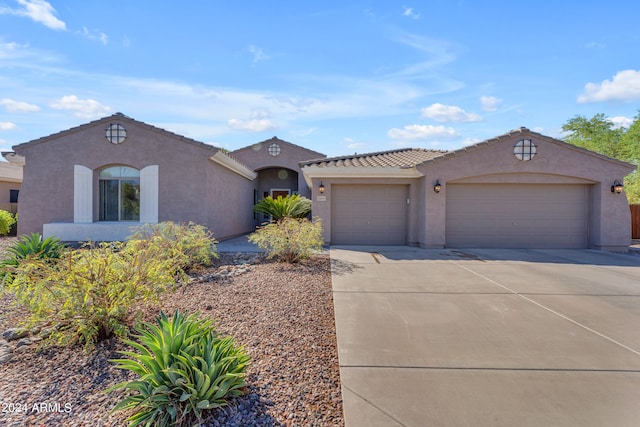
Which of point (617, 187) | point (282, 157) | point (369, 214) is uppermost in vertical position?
point (282, 157)

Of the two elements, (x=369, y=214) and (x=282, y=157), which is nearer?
(x=369, y=214)

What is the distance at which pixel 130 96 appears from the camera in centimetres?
1170

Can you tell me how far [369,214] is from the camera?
39.5ft

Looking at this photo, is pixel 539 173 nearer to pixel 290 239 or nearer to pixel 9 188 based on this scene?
pixel 290 239

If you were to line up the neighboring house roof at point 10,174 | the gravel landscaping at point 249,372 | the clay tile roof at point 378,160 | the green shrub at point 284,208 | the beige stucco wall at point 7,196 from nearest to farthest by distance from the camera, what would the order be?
the gravel landscaping at point 249,372 < the clay tile roof at point 378,160 < the green shrub at point 284,208 < the beige stucco wall at point 7,196 < the neighboring house roof at point 10,174

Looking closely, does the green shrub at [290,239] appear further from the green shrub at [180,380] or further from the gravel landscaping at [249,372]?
the green shrub at [180,380]

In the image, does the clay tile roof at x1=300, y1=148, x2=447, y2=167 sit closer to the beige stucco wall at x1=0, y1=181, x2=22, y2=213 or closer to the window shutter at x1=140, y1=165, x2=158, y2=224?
the window shutter at x1=140, y1=165, x2=158, y2=224

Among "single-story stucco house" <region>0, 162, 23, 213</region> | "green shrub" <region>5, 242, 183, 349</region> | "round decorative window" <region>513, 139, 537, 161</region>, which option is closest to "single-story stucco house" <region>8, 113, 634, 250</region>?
"round decorative window" <region>513, 139, 537, 161</region>

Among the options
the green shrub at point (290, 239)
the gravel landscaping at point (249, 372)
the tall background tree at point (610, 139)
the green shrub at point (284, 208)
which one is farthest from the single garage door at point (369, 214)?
the tall background tree at point (610, 139)

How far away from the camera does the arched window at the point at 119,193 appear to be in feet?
38.1

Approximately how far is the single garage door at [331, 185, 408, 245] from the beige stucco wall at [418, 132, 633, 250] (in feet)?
3.50

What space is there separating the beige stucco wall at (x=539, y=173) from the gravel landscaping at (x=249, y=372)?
23.3 feet

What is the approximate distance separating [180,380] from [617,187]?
1444 cm

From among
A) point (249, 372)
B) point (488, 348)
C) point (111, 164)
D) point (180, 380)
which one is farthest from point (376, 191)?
point (180, 380)
